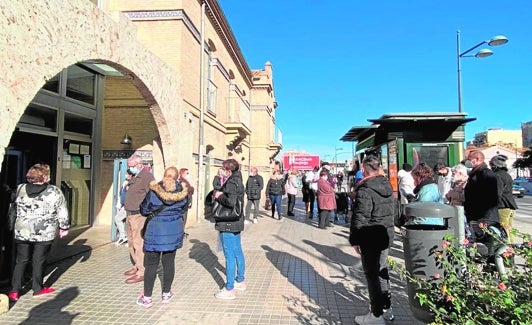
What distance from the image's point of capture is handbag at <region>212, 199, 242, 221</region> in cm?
457

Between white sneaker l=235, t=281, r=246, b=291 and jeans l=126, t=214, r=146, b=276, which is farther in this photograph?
jeans l=126, t=214, r=146, b=276

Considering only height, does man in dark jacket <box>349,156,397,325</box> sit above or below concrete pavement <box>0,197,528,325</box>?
above

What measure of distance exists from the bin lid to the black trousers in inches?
184

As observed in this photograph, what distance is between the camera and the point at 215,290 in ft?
16.2

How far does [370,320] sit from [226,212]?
212cm

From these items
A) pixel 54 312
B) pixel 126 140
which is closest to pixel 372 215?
pixel 54 312

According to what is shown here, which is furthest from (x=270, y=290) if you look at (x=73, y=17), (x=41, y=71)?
(x=73, y=17)

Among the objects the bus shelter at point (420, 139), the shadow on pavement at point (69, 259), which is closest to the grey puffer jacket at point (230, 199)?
the shadow on pavement at point (69, 259)

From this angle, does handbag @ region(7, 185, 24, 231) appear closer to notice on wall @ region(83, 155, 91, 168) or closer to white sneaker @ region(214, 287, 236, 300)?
white sneaker @ region(214, 287, 236, 300)

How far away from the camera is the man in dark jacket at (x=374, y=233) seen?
3.77 metres

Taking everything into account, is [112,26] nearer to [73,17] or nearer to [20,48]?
[73,17]

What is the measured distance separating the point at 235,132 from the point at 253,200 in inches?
220

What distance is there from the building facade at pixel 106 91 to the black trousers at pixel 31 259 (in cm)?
158

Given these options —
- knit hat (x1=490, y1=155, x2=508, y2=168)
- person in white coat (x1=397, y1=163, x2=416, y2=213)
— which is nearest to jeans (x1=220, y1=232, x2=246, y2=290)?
knit hat (x1=490, y1=155, x2=508, y2=168)
